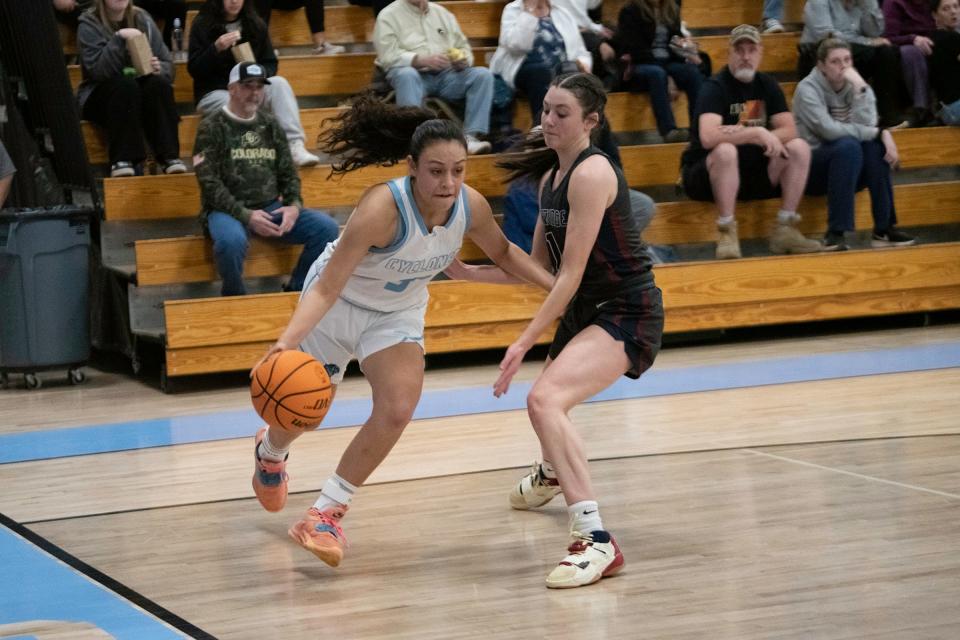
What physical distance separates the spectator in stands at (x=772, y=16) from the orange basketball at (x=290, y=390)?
7.24 meters

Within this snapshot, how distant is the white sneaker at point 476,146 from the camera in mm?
8547

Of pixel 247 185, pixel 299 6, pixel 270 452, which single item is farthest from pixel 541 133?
pixel 299 6

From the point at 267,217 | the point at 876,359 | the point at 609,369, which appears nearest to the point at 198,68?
the point at 267,217

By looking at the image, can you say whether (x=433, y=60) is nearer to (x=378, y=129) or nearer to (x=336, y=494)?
(x=378, y=129)

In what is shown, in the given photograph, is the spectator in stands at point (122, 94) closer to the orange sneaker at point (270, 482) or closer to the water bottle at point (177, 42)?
the water bottle at point (177, 42)

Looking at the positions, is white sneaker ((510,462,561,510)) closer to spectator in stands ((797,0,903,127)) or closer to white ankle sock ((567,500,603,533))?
white ankle sock ((567,500,603,533))

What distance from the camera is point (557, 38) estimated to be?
874cm

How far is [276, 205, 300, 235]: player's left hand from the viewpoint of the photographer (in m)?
7.55

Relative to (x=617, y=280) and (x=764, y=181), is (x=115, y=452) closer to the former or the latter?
(x=617, y=280)

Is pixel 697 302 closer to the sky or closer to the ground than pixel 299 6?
closer to the ground

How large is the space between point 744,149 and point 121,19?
12.4 feet

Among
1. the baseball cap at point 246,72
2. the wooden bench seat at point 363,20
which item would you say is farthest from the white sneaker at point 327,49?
the baseball cap at point 246,72

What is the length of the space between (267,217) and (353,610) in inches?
164

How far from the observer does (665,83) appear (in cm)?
923
